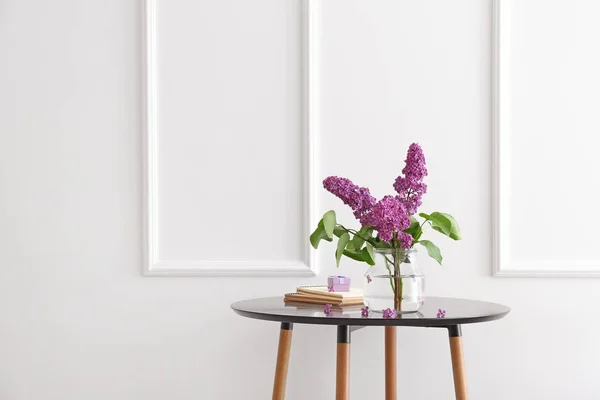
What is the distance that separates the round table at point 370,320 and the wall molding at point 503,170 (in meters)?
0.27

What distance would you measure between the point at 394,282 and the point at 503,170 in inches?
27.5

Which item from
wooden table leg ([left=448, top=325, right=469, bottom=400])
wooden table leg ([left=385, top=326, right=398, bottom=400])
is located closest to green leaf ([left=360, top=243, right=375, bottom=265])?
wooden table leg ([left=448, top=325, right=469, bottom=400])

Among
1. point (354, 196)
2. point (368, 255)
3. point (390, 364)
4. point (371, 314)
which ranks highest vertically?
point (354, 196)

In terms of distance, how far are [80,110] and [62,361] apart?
81cm

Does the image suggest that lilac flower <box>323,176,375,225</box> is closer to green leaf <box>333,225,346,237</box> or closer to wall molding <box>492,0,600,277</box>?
green leaf <box>333,225,346,237</box>

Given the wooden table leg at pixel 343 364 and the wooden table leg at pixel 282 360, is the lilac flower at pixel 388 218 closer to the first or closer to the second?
the wooden table leg at pixel 343 364

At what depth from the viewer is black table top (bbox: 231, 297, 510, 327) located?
5.65ft

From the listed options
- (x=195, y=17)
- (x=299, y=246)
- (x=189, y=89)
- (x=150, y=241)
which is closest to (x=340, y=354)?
(x=299, y=246)

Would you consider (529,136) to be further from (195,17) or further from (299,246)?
(195,17)

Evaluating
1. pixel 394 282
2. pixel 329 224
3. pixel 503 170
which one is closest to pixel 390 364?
pixel 394 282

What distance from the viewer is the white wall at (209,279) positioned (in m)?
2.35

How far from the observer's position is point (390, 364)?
7.15ft

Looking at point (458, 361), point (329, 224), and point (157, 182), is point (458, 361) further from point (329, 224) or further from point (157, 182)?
point (157, 182)

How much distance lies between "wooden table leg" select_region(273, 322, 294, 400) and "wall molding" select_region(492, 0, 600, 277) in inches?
26.8
